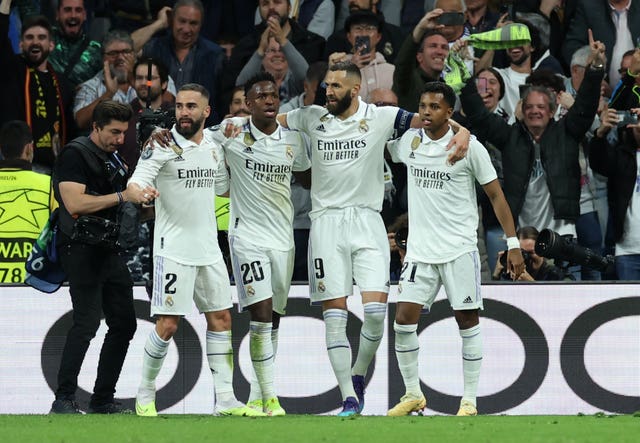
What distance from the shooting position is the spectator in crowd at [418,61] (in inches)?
543

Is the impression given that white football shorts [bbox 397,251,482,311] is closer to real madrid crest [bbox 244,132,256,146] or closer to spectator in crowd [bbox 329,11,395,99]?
real madrid crest [bbox 244,132,256,146]

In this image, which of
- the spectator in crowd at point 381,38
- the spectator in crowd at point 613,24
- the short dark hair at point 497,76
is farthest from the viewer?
the spectator in crowd at point 613,24

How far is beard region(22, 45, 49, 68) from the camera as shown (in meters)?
14.6

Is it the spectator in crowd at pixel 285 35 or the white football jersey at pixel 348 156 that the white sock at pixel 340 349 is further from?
the spectator in crowd at pixel 285 35

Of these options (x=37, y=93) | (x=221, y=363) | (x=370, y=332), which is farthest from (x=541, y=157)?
(x=37, y=93)

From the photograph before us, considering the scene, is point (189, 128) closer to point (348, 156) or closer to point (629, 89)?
point (348, 156)

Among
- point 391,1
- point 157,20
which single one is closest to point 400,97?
point 391,1

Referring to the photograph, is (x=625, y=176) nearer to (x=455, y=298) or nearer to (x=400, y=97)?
(x=400, y=97)

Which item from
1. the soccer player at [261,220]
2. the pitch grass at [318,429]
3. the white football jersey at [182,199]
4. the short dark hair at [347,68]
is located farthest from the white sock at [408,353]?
the short dark hair at [347,68]

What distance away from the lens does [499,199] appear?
10867 mm

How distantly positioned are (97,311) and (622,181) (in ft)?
17.9

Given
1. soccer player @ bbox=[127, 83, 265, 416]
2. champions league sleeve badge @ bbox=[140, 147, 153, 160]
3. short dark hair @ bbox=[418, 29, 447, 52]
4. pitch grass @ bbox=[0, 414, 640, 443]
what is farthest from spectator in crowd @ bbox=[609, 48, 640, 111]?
champions league sleeve badge @ bbox=[140, 147, 153, 160]

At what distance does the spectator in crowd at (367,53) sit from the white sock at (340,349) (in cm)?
439

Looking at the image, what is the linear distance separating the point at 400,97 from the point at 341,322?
13.5ft
